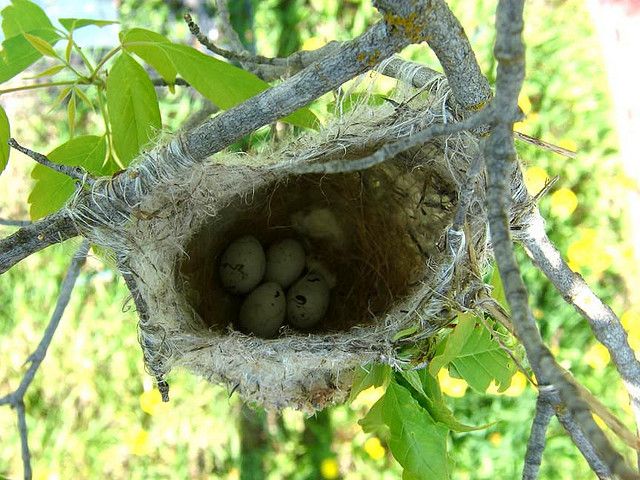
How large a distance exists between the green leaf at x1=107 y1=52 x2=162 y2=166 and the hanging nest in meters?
0.07

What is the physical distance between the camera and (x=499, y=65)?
0.43 m

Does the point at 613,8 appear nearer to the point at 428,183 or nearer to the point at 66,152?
the point at 428,183

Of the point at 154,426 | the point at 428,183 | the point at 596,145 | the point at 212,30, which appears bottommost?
the point at 154,426

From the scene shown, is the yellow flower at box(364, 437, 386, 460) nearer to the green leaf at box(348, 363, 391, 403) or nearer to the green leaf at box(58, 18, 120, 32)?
the green leaf at box(348, 363, 391, 403)

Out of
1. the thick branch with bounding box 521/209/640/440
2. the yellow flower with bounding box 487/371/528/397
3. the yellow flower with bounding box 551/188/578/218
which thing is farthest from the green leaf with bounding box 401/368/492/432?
the yellow flower with bounding box 551/188/578/218

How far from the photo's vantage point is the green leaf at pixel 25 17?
0.84m

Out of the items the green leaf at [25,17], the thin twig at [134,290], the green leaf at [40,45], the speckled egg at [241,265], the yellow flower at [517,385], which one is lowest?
the yellow flower at [517,385]

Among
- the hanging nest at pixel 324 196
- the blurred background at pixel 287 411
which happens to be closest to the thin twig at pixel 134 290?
the hanging nest at pixel 324 196

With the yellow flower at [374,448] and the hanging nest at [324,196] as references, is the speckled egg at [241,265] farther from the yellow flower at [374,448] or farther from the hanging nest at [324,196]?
the yellow flower at [374,448]

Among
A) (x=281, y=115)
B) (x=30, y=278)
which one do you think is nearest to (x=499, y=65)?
(x=281, y=115)

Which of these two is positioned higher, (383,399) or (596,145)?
(383,399)

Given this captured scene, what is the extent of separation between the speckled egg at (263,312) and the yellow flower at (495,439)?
0.93 m

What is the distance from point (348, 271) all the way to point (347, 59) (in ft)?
2.87

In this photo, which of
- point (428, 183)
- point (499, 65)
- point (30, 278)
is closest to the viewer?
point (499, 65)
